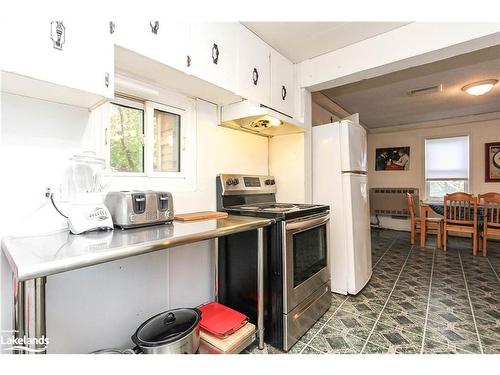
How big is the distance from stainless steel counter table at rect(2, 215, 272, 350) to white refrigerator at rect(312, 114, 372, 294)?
1534 millimetres

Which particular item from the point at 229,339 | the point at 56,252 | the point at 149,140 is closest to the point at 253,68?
the point at 149,140

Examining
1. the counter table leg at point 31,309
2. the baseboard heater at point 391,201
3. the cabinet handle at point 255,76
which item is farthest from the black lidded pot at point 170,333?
the baseboard heater at point 391,201

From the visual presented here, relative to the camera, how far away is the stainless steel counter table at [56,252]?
0.75 meters

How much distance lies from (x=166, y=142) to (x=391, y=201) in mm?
5293

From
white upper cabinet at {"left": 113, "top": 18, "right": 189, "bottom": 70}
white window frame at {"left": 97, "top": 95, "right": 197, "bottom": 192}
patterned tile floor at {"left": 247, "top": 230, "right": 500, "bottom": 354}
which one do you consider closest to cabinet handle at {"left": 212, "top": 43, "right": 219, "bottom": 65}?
white upper cabinet at {"left": 113, "top": 18, "right": 189, "bottom": 70}

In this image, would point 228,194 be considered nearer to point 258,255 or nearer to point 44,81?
point 258,255

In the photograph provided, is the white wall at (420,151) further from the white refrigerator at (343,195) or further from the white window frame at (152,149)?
the white window frame at (152,149)

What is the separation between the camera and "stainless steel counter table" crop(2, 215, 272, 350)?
75 cm

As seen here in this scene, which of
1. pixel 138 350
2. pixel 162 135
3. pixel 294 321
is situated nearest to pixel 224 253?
pixel 294 321

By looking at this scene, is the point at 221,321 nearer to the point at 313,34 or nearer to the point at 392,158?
the point at 313,34

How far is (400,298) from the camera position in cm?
234

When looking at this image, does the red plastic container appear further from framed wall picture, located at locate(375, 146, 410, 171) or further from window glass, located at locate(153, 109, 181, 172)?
framed wall picture, located at locate(375, 146, 410, 171)

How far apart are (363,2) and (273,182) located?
1.64m

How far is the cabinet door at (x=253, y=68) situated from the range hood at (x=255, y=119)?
0.30 ft
